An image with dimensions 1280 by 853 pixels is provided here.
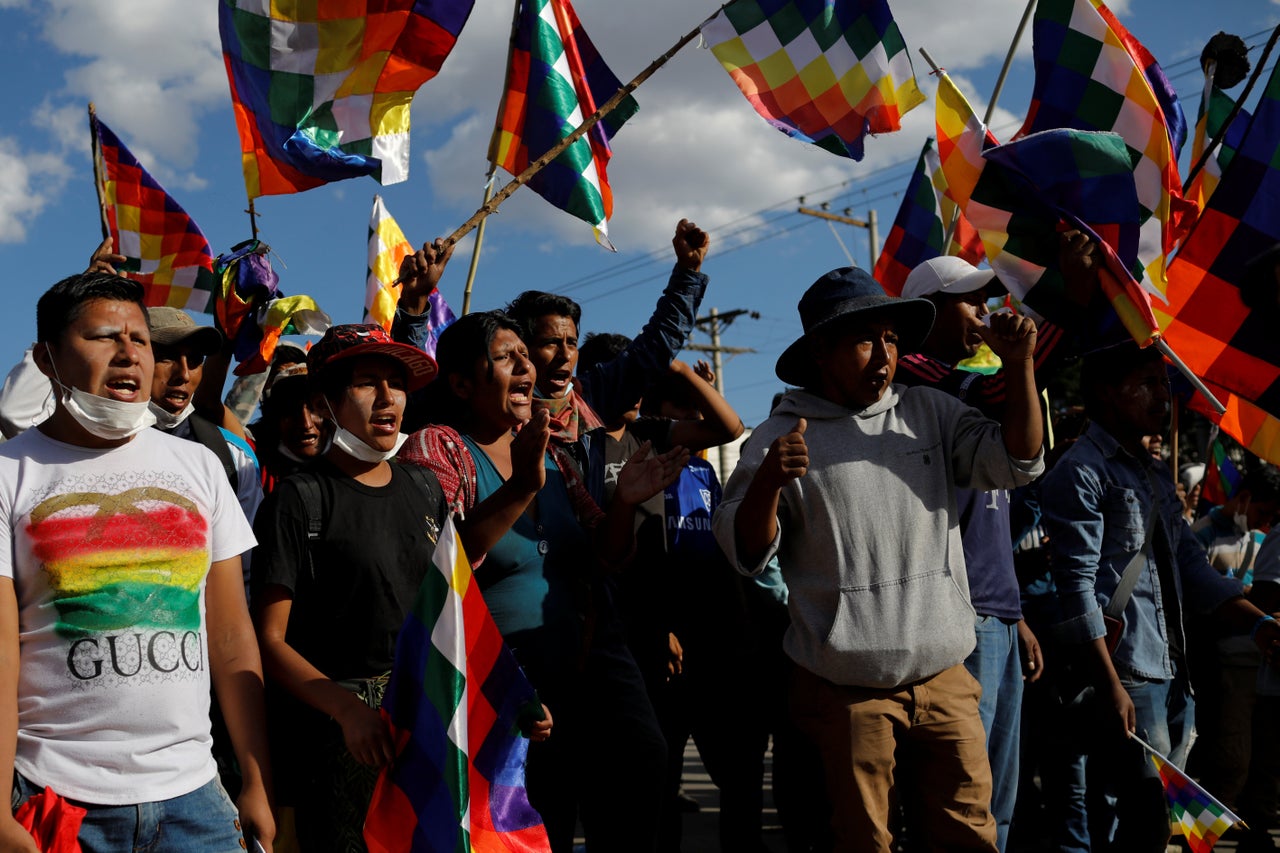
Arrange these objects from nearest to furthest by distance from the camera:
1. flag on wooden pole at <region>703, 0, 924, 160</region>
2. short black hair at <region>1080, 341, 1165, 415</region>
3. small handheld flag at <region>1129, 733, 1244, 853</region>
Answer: small handheld flag at <region>1129, 733, 1244, 853</region>
short black hair at <region>1080, 341, 1165, 415</region>
flag on wooden pole at <region>703, 0, 924, 160</region>

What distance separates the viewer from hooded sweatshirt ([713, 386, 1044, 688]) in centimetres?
343

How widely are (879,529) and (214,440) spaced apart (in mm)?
2239

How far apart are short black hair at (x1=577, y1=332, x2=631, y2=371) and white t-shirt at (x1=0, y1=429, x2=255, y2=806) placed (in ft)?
10.5

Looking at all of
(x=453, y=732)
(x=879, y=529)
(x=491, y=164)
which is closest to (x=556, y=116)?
(x=491, y=164)

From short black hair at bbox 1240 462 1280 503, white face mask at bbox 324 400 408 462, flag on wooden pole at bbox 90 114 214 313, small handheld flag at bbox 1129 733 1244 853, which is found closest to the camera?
white face mask at bbox 324 400 408 462

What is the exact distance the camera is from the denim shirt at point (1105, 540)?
4348 millimetres

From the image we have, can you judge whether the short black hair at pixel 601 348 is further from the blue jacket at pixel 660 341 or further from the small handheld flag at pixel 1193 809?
the small handheld flag at pixel 1193 809

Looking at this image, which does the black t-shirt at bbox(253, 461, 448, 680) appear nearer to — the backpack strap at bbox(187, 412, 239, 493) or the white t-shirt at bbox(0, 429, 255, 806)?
the white t-shirt at bbox(0, 429, 255, 806)

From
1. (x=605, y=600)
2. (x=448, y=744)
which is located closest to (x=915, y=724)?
(x=605, y=600)

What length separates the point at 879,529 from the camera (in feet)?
11.6

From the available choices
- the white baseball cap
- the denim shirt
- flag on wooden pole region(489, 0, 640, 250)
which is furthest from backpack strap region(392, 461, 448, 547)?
flag on wooden pole region(489, 0, 640, 250)

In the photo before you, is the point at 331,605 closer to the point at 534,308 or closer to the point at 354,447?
the point at 354,447

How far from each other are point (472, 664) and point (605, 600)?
111 centimetres

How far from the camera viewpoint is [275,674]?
9.99 ft
